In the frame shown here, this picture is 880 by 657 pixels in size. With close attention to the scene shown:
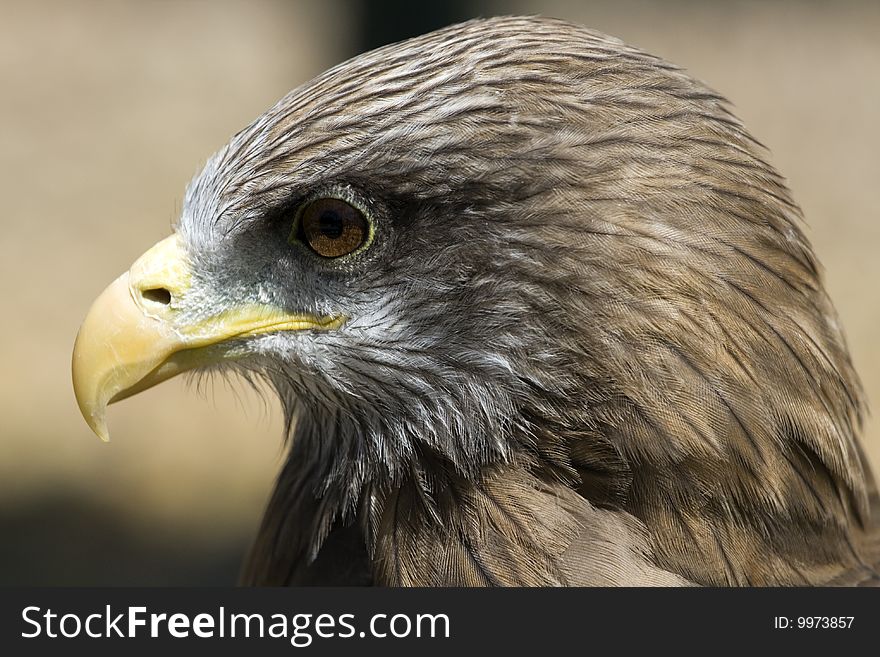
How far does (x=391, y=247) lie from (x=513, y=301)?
0.26 m

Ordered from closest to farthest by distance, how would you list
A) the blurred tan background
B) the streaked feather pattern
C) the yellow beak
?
the streaked feather pattern, the yellow beak, the blurred tan background

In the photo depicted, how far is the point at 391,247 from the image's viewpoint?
87.1 inches

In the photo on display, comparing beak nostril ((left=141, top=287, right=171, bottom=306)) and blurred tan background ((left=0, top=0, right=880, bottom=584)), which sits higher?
blurred tan background ((left=0, top=0, right=880, bottom=584))

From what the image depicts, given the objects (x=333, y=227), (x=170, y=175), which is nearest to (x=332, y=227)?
(x=333, y=227)

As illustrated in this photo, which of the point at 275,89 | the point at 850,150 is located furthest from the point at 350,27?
the point at 850,150

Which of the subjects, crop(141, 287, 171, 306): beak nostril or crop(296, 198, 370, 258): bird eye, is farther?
crop(141, 287, 171, 306): beak nostril

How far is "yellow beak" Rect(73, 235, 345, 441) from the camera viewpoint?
2.27m

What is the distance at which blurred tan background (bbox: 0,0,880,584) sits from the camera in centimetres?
543

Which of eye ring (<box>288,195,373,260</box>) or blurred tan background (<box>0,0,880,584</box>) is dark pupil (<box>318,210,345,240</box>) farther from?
blurred tan background (<box>0,0,880,584</box>)

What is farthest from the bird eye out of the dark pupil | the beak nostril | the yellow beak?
the beak nostril

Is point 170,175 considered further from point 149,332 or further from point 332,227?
point 332,227

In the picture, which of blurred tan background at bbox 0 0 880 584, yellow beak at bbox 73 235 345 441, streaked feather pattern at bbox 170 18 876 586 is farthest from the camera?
blurred tan background at bbox 0 0 880 584

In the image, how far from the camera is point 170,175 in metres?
7.24

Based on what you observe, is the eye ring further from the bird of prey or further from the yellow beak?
the yellow beak
